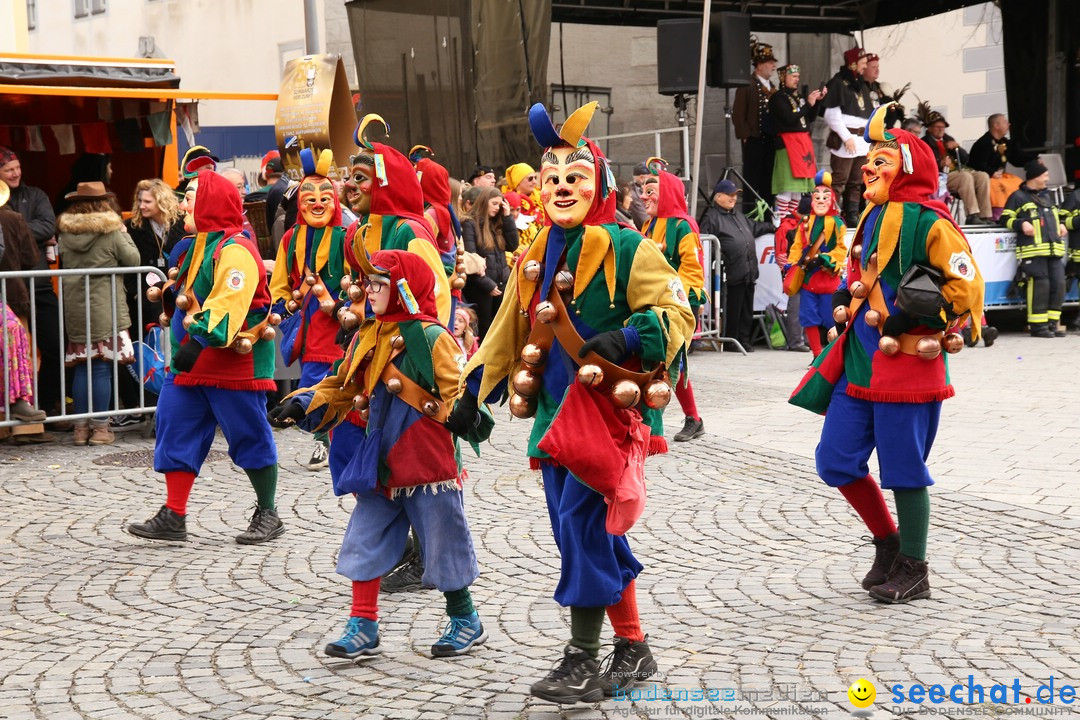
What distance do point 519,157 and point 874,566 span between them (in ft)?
29.7

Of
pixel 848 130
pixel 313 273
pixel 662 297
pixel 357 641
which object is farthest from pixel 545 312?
pixel 848 130

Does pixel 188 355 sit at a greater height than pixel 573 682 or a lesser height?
greater

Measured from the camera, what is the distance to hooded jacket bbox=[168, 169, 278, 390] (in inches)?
267

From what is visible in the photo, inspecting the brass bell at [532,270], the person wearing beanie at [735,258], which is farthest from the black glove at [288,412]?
the person wearing beanie at [735,258]

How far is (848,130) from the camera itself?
705 inches

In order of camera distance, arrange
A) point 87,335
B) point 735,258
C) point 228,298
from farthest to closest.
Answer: point 735,258 < point 87,335 < point 228,298

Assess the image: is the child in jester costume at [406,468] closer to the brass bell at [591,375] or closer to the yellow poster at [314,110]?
the brass bell at [591,375]

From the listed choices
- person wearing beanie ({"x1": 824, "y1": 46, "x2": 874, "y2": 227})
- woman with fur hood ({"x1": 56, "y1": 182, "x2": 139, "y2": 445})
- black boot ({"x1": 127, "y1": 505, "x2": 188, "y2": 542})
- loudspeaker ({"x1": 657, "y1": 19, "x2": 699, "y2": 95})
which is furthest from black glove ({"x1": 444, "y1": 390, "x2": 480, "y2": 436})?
person wearing beanie ({"x1": 824, "y1": 46, "x2": 874, "y2": 227})

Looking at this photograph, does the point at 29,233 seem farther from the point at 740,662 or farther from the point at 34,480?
the point at 740,662

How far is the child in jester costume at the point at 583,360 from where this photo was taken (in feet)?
14.2

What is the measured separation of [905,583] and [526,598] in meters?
1.58

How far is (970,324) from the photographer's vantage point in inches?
230

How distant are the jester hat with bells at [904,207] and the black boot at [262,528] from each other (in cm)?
329

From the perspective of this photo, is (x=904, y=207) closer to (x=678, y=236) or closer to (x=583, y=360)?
(x=583, y=360)
